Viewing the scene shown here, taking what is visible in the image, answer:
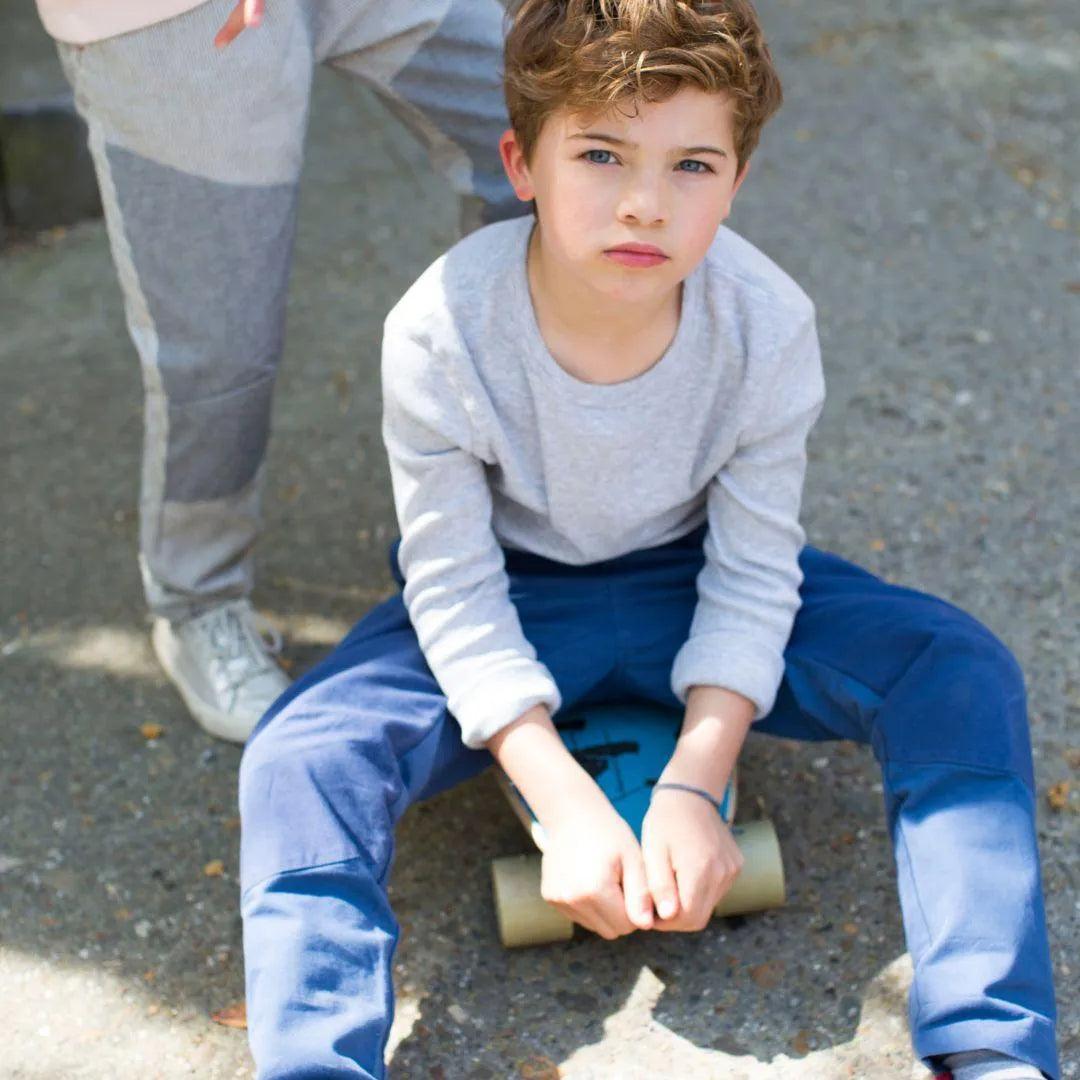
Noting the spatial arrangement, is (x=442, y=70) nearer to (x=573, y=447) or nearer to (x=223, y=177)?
(x=223, y=177)

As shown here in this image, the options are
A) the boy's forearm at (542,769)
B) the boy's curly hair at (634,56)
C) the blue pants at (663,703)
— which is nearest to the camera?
the blue pants at (663,703)

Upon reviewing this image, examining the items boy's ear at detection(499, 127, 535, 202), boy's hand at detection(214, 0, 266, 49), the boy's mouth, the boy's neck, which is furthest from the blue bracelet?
boy's hand at detection(214, 0, 266, 49)

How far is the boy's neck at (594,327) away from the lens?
186cm

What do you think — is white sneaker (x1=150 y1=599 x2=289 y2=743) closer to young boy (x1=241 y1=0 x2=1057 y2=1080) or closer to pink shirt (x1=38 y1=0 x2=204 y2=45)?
young boy (x1=241 y1=0 x2=1057 y2=1080)

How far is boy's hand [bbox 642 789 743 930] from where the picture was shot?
5.62ft

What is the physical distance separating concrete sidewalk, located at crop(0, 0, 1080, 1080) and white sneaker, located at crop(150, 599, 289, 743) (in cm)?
5

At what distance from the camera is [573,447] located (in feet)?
6.23

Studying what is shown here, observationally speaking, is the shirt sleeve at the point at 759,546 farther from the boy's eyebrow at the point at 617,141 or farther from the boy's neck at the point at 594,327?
the boy's eyebrow at the point at 617,141

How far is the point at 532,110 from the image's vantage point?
5.86 feet

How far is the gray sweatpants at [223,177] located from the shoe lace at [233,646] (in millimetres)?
56

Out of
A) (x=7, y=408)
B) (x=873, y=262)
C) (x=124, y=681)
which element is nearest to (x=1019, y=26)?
(x=873, y=262)

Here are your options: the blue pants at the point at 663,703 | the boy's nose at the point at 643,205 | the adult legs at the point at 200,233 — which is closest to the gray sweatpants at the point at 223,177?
the adult legs at the point at 200,233

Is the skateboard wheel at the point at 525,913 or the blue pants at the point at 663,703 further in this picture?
the skateboard wheel at the point at 525,913

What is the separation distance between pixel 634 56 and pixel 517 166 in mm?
238
